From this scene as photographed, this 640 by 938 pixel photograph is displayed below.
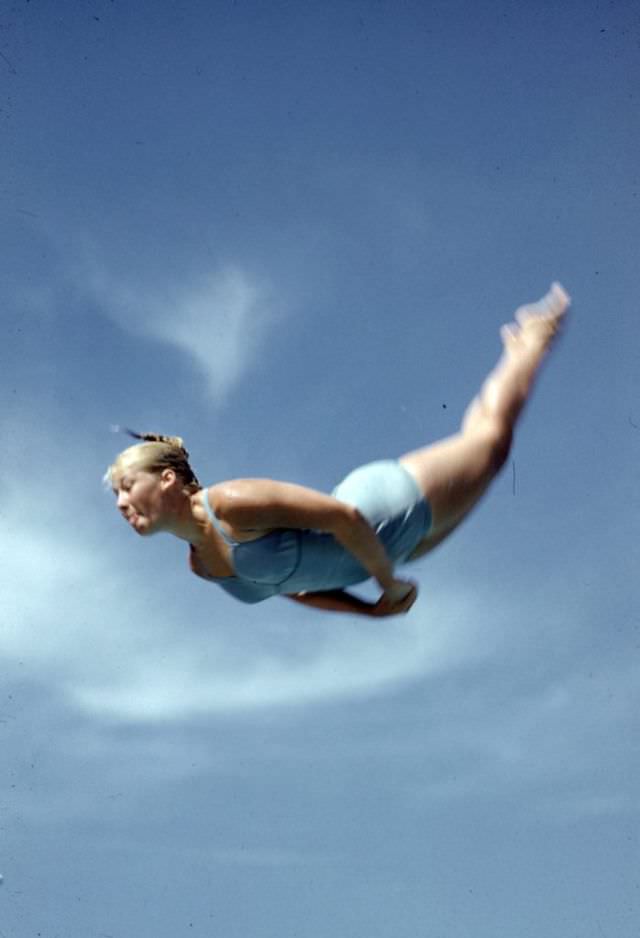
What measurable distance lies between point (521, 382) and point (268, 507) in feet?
7.47

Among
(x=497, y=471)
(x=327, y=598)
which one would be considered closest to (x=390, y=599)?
(x=327, y=598)

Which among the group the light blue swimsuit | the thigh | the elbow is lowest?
the elbow

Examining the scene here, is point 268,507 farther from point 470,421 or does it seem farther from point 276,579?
point 470,421

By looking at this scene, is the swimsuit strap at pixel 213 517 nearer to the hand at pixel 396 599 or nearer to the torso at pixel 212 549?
the torso at pixel 212 549

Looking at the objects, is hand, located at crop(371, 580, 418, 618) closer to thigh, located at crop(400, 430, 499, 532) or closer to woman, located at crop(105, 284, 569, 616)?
woman, located at crop(105, 284, 569, 616)

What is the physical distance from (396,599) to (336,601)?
1.96 feet

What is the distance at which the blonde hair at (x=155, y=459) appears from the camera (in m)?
7.94

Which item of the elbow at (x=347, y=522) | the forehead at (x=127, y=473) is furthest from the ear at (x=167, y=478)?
the elbow at (x=347, y=522)

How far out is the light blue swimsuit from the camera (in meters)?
8.19

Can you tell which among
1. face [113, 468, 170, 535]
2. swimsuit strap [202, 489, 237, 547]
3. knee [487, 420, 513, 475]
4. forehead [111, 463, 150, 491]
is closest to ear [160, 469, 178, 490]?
face [113, 468, 170, 535]

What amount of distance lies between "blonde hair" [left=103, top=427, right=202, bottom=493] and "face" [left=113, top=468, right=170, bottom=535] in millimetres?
47

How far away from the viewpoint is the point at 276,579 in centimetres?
838

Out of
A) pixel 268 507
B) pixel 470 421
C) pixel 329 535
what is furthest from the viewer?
pixel 470 421

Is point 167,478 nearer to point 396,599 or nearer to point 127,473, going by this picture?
point 127,473
